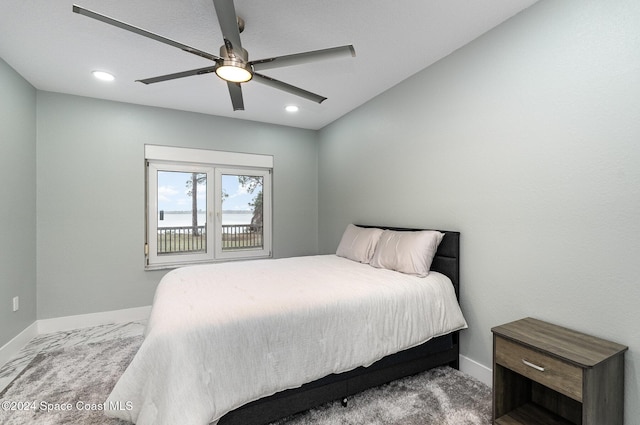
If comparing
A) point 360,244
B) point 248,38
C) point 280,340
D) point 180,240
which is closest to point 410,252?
point 360,244

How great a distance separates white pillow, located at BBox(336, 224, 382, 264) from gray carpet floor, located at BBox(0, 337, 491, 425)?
114 cm

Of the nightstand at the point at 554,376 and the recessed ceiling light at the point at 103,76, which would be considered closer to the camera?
the nightstand at the point at 554,376

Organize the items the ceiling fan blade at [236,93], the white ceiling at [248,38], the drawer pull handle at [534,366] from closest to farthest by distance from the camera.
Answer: the drawer pull handle at [534,366] → the white ceiling at [248,38] → the ceiling fan blade at [236,93]

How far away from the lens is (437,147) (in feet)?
8.21

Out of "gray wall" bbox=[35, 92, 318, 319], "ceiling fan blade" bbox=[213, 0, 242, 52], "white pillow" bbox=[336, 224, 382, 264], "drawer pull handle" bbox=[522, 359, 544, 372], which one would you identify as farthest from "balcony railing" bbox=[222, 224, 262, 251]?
"drawer pull handle" bbox=[522, 359, 544, 372]

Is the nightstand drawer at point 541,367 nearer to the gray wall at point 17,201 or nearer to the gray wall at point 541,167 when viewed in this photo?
the gray wall at point 541,167

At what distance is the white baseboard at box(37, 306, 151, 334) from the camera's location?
308 cm

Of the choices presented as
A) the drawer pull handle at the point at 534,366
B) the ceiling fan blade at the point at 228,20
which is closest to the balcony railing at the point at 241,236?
the ceiling fan blade at the point at 228,20

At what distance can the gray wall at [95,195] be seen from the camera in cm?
311

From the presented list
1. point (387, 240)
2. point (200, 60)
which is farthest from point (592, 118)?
point (200, 60)

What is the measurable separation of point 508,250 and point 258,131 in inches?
136

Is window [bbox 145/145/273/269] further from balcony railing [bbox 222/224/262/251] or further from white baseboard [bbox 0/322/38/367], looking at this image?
white baseboard [bbox 0/322/38/367]

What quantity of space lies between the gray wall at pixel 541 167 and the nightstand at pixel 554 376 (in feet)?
0.48

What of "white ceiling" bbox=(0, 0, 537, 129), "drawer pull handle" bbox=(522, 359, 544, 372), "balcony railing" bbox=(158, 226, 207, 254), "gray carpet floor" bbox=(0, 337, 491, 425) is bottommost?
"gray carpet floor" bbox=(0, 337, 491, 425)
